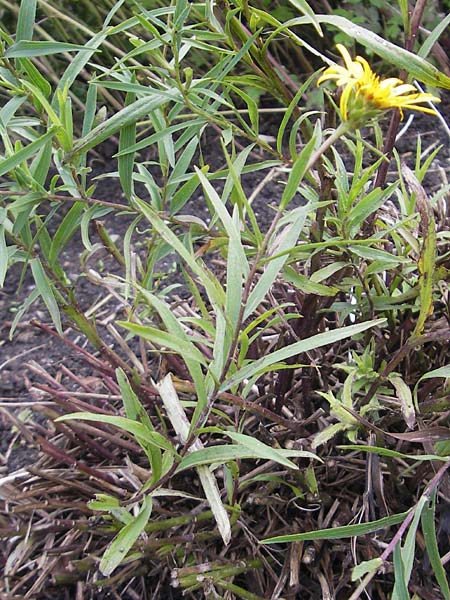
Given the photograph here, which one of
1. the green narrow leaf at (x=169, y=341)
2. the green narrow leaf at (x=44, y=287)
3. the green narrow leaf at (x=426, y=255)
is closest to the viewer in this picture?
the green narrow leaf at (x=169, y=341)

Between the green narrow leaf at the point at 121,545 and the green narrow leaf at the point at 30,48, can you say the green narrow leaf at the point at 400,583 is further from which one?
the green narrow leaf at the point at 30,48

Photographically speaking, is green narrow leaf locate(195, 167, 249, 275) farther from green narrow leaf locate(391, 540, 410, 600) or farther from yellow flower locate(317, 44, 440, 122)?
green narrow leaf locate(391, 540, 410, 600)

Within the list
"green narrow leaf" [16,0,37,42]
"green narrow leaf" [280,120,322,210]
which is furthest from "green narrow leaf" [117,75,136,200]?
"green narrow leaf" [280,120,322,210]

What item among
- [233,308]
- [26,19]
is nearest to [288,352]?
[233,308]

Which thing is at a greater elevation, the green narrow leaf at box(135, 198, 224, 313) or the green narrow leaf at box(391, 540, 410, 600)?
the green narrow leaf at box(135, 198, 224, 313)

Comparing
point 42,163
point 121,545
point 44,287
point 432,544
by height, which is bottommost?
point 432,544

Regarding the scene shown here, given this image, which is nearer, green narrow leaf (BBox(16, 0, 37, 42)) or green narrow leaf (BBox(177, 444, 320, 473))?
green narrow leaf (BBox(177, 444, 320, 473))

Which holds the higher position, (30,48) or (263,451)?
(30,48)

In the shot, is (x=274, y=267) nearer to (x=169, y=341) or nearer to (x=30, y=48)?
(x=169, y=341)

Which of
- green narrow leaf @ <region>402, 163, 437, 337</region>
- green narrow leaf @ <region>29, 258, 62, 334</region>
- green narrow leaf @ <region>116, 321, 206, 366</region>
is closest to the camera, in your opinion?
green narrow leaf @ <region>116, 321, 206, 366</region>

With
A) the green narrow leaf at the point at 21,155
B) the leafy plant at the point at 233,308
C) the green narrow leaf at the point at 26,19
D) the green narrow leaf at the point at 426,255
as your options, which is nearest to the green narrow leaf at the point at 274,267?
the leafy plant at the point at 233,308

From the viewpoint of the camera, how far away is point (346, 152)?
4.81ft

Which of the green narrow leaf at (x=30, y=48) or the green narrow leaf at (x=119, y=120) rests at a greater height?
the green narrow leaf at (x=30, y=48)

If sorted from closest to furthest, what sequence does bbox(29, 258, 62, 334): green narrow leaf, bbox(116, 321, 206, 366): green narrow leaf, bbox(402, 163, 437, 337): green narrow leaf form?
1. bbox(116, 321, 206, 366): green narrow leaf
2. bbox(402, 163, 437, 337): green narrow leaf
3. bbox(29, 258, 62, 334): green narrow leaf
